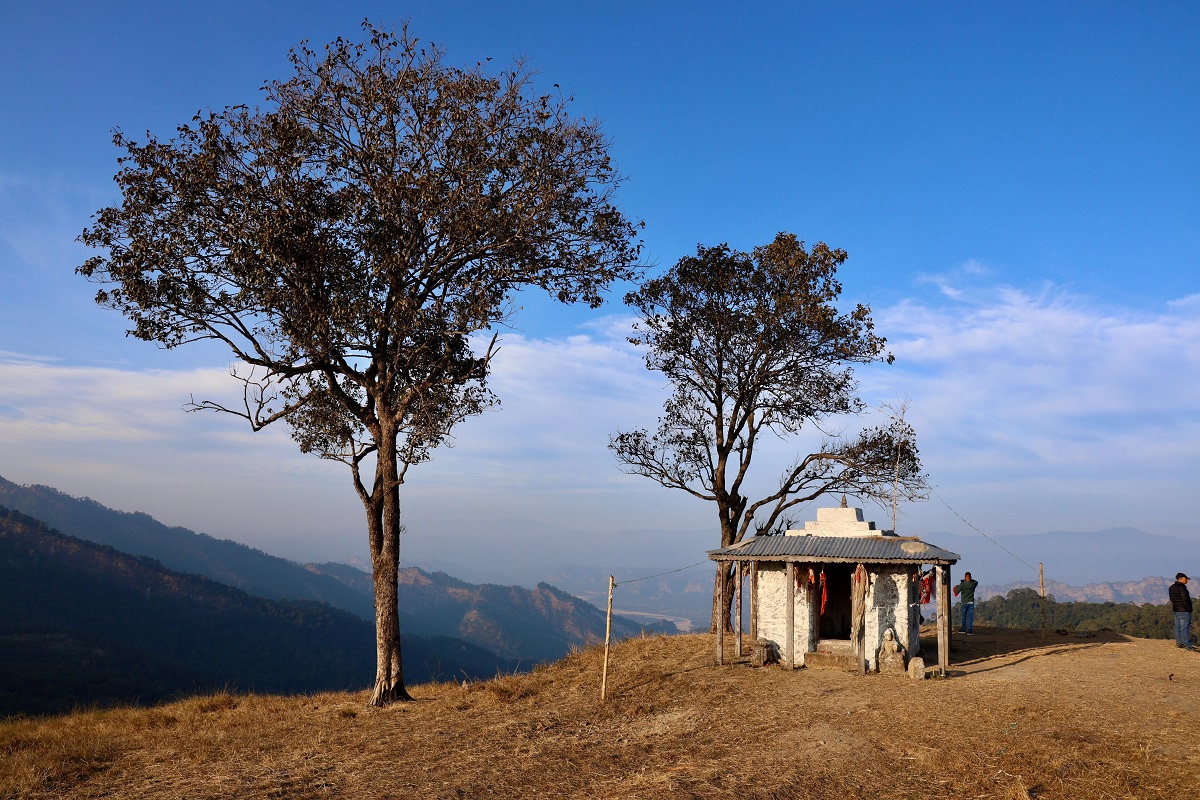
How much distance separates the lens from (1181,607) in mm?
22797

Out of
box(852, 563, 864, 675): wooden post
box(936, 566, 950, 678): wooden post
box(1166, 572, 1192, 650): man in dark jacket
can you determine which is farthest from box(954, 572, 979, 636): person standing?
box(852, 563, 864, 675): wooden post

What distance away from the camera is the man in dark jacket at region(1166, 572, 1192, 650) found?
22.1m

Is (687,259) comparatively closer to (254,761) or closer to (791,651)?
(791,651)

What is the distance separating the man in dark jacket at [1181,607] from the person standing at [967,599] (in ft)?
19.1

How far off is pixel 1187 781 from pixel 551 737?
998 centimetres

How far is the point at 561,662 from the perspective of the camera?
22.8 m

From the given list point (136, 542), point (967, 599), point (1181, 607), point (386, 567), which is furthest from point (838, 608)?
point (136, 542)

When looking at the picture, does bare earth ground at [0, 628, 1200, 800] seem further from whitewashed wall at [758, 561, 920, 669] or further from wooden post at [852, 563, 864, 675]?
whitewashed wall at [758, 561, 920, 669]

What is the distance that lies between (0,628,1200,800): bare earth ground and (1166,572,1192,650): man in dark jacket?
2732 millimetres

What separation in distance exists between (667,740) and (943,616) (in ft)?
31.7

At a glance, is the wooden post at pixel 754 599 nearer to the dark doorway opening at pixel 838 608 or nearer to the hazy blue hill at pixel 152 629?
the dark doorway opening at pixel 838 608

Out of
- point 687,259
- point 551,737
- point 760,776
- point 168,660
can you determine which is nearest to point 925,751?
point 760,776

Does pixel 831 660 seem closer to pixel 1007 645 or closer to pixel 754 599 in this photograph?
pixel 754 599

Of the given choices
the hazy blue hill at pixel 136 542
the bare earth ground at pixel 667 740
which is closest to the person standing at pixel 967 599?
the bare earth ground at pixel 667 740
